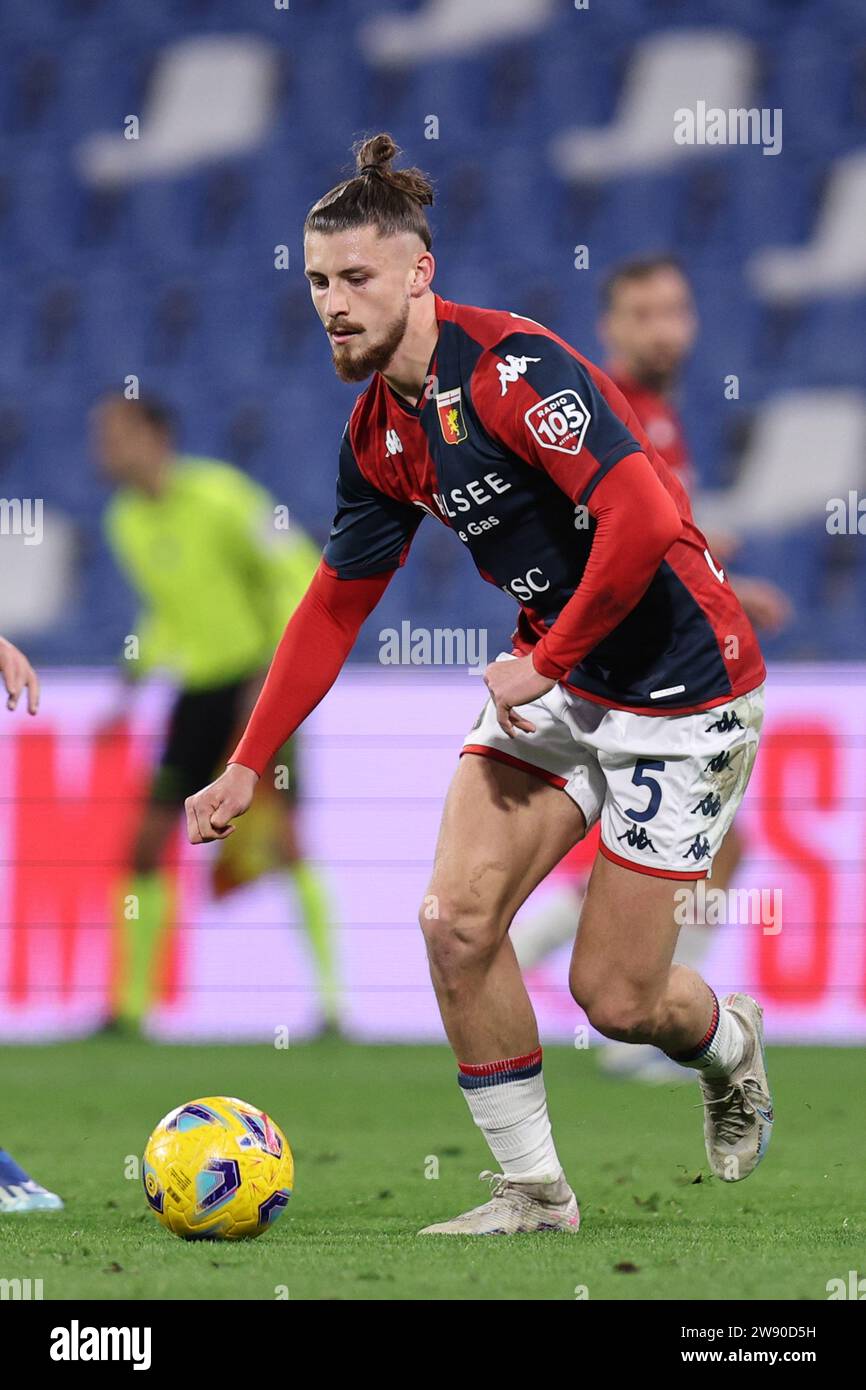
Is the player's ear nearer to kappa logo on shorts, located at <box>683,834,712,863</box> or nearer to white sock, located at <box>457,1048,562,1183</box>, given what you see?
kappa logo on shorts, located at <box>683,834,712,863</box>

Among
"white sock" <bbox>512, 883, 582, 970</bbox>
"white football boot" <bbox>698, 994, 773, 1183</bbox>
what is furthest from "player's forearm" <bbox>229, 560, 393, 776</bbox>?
"white sock" <bbox>512, 883, 582, 970</bbox>

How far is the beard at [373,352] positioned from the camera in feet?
13.0

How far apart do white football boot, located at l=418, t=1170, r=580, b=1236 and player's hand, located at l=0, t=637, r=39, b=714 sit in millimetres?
1348

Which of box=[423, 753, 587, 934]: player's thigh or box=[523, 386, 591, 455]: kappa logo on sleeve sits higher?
box=[523, 386, 591, 455]: kappa logo on sleeve

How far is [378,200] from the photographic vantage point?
3.97 metres

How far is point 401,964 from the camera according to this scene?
8.19m

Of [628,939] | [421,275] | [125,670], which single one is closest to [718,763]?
[628,939]

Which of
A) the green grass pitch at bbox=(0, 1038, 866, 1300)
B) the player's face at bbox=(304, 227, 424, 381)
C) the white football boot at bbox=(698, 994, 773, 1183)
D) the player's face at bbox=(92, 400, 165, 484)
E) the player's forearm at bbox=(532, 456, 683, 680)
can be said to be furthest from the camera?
the player's face at bbox=(92, 400, 165, 484)

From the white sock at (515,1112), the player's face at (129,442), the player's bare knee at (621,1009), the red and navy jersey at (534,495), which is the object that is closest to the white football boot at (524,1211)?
the white sock at (515,1112)

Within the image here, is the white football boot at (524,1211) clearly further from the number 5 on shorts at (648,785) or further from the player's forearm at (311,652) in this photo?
the player's forearm at (311,652)

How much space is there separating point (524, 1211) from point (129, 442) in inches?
205

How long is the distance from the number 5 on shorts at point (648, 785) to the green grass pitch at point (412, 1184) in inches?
32.1

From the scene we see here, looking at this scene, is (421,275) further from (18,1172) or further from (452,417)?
(18,1172)

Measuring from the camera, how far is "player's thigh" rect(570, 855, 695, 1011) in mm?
4141
